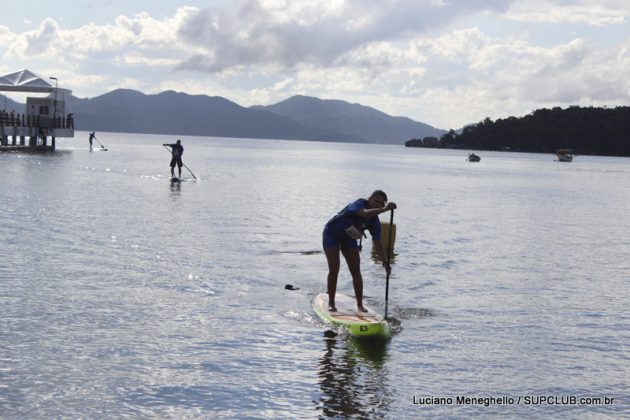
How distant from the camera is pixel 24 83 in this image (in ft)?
284

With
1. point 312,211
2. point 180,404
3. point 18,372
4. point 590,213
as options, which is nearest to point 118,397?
point 180,404

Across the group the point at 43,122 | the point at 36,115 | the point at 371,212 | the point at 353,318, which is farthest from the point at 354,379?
the point at 36,115

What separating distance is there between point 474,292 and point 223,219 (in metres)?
17.1

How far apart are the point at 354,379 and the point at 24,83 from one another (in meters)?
85.1

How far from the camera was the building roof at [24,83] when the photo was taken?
3359 inches

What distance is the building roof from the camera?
8531cm

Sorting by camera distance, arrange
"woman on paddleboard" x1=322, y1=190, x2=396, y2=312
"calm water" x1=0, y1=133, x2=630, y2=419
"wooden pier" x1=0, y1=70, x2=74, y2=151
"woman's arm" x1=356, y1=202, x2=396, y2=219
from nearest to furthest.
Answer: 1. "calm water" x1=0, y1=133, x2=630, y2=419
2. "woman's arm" x1=356, y1=202, x2=396, y2=219
3. "woman on paddleboard" x1=322, y1=190, x2=396, y2=312
4. "wooden pier" x1=0, y1=70, x2=74, y2=151

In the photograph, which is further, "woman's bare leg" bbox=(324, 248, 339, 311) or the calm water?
"woman's bare leg" bbox=(324, 248, 339, 311)

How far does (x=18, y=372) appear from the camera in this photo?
36.0 feet

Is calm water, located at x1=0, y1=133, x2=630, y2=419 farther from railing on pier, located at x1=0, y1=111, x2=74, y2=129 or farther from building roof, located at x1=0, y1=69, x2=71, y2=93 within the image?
railing on pier, located at x1=0, y1=111, x2=74, y2=129

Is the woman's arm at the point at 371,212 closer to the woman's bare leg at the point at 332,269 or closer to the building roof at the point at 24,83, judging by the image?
the woman's bare leg at the point at 332,269

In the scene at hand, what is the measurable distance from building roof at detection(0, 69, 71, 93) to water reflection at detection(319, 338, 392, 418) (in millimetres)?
82127

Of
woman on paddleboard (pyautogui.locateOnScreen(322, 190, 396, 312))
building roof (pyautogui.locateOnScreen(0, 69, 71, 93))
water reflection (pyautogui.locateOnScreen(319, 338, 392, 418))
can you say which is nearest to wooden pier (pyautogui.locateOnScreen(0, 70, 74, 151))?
building roof (pyautogui.locateOnScreen(0, 69, 71, 93))

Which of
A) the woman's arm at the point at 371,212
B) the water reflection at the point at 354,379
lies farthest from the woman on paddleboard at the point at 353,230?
the water reflection at the point at 354,379
